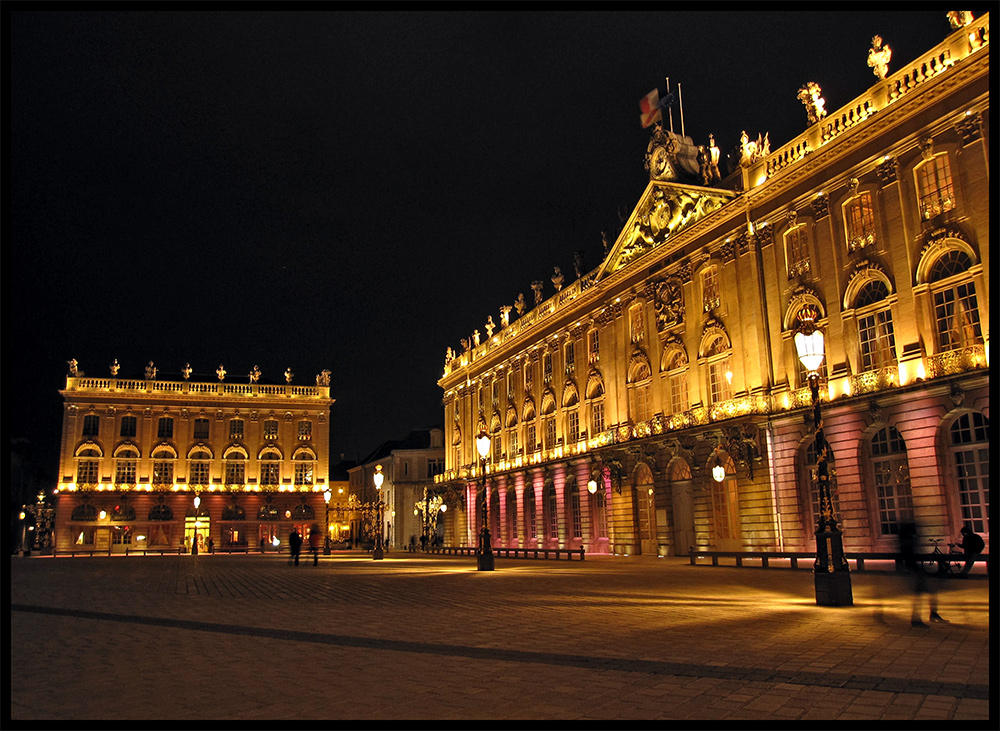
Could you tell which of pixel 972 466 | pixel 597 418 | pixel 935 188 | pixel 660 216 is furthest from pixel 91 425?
pixel 972 466

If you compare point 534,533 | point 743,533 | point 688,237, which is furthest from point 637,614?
point 534,533

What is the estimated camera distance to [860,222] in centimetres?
2889

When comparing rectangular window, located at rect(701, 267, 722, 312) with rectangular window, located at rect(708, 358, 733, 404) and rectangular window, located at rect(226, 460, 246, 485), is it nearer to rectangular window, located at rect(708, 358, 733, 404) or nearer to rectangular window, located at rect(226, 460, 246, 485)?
rectangular window, located at rect(708, 358, 733, 404)

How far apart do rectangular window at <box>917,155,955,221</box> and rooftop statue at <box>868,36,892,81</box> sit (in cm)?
388

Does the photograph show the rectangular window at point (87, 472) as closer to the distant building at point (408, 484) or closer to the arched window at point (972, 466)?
the distant building at point (408, 484)

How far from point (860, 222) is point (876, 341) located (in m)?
4.49

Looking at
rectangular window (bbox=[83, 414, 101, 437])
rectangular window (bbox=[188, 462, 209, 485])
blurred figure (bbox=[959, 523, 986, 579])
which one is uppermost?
rectangular window (bbox=[83, 414, 101, 437])

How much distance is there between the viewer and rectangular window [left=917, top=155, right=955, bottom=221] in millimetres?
25484

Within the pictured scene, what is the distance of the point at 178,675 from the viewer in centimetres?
790

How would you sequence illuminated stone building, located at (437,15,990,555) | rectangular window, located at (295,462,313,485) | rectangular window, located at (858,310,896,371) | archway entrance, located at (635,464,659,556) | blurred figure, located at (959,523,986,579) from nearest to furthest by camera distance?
1. blurred figure, located at (959,523,986,579)
2. illuminated stone building, located at (437,15,990,555)
3. rectangular window, located at (858,310,896,371)
4. archway entrance, located at (635,464,659,556)
5. rectangular window, located at (295,462,313,485)

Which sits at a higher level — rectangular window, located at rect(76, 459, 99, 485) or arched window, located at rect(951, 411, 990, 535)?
rectangular window, located at rect(76, 459, 99, 485)

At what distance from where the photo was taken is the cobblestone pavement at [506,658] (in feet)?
20.9

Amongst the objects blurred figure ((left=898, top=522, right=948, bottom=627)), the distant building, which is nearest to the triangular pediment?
blurred figure ((left=898, top=522, right=948, bottom=627))

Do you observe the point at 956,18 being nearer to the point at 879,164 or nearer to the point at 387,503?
the point at 879,164
